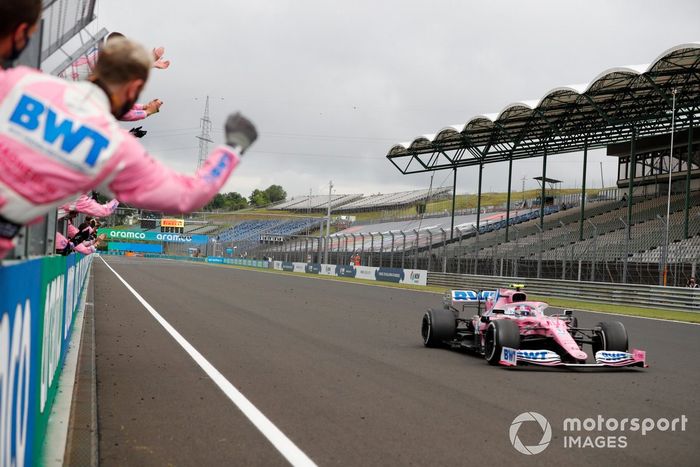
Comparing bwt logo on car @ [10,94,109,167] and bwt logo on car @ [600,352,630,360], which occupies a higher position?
bwt logo on car @ [10,94,109,167]

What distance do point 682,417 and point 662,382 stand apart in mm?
2185

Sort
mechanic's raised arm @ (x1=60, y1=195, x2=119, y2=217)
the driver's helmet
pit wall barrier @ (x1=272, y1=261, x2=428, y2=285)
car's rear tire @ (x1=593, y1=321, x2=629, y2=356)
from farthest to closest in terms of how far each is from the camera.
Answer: pit wall barrier @ (x1=272, y1=261, x2=428, y2=285) → the driver's helmet → car's rear tire @ (x1=593, y1=321, x2=629, y2=356) → mechanic's raised arm @ (x1=60, y1=195, x2=119, y2=217)

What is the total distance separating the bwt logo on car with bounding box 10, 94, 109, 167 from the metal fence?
24.0 m

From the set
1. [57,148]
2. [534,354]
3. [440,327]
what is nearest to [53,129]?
[57,148]

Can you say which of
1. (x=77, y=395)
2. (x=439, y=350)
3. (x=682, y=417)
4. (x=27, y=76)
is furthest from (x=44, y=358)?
(x=439, y=350)

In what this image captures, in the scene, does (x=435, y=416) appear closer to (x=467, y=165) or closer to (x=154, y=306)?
(x=154, y=306)

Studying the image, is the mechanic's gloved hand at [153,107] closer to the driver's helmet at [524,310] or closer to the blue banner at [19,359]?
the blue banner at [19,359]

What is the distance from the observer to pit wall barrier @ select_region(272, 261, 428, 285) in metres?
40.8

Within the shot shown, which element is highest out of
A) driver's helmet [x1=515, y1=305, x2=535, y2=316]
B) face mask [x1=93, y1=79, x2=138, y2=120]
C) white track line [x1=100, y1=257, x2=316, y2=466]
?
face mask [x1=93, y1=79, x2=138, y2=120]

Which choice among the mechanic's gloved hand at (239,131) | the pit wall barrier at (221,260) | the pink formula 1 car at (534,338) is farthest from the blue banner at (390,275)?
the mechanic's gloved hand at (239,131)

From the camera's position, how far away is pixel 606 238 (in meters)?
38.7

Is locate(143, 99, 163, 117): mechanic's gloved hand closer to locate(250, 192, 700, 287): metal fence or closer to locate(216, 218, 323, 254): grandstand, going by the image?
locate(250, 192, 700, 287): metal fence

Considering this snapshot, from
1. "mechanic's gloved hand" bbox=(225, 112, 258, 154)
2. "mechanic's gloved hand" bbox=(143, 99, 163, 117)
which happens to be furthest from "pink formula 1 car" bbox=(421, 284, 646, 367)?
"mechanic's gloved hand" bbox=(225, 112, 258, 154)

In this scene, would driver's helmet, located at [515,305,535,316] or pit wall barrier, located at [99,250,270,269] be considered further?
pit wall barrier, located at [99,250,270,269]
